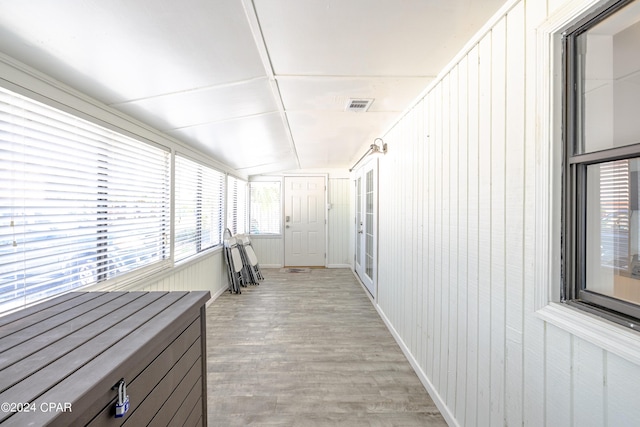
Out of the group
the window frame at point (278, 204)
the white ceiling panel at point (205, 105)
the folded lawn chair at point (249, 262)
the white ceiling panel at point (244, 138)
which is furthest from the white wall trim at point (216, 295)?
the white ceiling panel at point (205, 105)

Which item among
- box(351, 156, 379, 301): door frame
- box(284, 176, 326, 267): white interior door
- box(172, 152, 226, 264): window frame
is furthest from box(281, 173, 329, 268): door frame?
box(172, 152, 226, 264): window frame

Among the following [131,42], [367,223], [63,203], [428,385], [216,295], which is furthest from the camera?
[367,223]

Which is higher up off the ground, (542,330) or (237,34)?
(237,34)

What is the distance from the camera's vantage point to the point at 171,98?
179cm

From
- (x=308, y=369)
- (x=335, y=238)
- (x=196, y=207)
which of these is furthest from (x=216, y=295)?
(x=335, y=238)

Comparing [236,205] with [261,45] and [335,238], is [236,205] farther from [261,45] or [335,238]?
[261,45]

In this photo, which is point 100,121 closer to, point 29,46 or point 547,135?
point 29,46

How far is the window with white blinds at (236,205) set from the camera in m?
4.82

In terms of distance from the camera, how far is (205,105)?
1958mm

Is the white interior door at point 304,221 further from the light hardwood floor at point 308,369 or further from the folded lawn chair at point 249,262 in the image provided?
the light hardwood floor at point 308,369

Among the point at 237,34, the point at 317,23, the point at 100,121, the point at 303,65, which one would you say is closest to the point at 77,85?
the point at 100,121

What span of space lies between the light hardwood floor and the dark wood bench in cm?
60

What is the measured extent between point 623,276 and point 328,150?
3474 mm

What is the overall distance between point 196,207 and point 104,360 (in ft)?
9.48
